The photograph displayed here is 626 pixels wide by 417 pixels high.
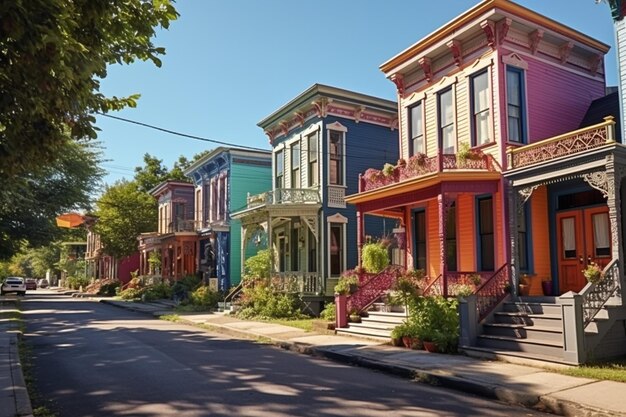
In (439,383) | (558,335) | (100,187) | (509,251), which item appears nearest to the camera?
(439,383)

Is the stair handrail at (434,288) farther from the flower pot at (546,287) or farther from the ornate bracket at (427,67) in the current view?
the ornate bracket at (427,67)

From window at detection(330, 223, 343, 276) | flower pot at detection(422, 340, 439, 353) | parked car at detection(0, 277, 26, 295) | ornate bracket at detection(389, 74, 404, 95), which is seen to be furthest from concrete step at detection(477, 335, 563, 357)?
parked car at detection(0, 277, 26, 295)

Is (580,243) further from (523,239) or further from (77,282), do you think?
(77,282)

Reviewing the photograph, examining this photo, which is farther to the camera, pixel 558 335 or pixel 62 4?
pixel 558 335

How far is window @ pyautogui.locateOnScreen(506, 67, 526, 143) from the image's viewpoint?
48.3ft

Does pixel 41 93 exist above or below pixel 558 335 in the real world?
above

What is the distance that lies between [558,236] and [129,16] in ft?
38.6

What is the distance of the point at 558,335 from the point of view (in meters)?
10.9

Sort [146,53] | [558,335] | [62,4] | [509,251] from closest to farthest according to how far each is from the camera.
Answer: [62,4] < [146,53] < [558,335] < [509,251]

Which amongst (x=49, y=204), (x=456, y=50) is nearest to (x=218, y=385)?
(x=456, y=50)

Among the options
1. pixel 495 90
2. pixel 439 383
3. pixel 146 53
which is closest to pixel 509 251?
pixel 495 90

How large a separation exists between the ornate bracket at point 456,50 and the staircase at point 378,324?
7.43 m

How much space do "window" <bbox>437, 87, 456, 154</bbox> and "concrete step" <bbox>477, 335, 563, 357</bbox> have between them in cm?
620

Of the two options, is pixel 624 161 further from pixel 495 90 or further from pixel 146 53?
pixel 146 53
